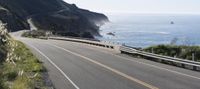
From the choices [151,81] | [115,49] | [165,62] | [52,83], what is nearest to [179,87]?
[151,81]

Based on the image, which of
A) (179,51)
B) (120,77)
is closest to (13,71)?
(120,77)

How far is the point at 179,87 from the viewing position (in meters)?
19.7

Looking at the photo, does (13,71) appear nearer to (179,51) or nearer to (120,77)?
(120,77)

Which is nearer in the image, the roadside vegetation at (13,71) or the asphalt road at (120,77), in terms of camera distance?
the roadside vegetation at (13,71)

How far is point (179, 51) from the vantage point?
3991cm

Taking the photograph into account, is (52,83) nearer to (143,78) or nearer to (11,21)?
(143,78)

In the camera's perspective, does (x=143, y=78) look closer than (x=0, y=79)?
No

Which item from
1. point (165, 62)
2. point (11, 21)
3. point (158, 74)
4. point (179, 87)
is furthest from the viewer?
point (11, 21)

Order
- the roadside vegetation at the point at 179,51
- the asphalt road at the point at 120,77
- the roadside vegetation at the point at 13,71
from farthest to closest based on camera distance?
the roadside vegetation at the point at 179,51 < the asphalt road at the point at 120,77 < the roadside vegetation at the point at 13,71

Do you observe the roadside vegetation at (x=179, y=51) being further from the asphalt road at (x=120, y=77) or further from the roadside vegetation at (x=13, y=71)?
the roadside vegetation at (x=13, y=71)

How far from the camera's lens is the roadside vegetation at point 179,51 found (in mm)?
36628

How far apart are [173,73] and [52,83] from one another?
22.1 ft

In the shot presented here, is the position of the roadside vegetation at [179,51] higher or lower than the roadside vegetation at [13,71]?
lower

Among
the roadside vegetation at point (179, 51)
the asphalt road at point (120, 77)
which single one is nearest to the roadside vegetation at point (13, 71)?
the asphalt road at point (120, 77)
